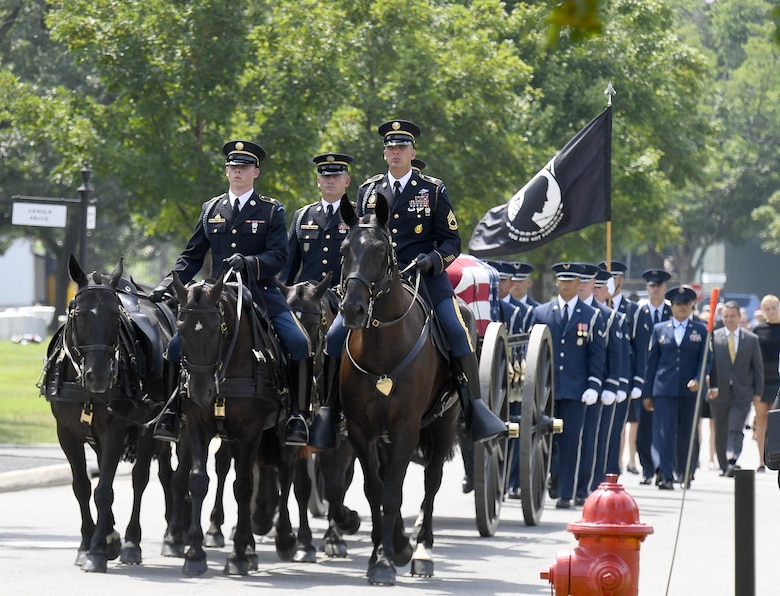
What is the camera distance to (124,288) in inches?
442

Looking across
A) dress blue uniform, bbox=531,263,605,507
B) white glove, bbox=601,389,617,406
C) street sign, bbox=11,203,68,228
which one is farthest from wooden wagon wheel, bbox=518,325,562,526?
A: street sign, bbox=11,203,68,228

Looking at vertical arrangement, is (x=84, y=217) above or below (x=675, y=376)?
above

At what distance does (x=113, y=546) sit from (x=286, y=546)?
1.11 meters

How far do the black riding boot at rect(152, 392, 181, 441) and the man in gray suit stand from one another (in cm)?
1077

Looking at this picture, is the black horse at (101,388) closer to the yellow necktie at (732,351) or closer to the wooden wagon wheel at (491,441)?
the wooden wagon wheel at (491,441)

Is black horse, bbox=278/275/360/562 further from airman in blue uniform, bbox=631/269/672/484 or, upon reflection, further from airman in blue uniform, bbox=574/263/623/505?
airman in blue uniform, bbox=631/269/672/484

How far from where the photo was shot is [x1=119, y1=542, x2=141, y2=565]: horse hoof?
10.5 m

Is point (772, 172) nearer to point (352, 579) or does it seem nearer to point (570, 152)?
point (570, 152)

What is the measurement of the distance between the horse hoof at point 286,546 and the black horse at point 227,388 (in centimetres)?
52

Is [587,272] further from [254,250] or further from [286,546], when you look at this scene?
[286,546]

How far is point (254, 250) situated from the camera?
10984 millimetres

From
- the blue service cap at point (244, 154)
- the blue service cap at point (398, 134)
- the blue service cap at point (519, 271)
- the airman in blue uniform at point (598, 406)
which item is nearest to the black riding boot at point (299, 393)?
the blue service cap at point (244, 154)

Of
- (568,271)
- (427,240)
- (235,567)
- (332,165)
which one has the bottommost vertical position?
(235,567)

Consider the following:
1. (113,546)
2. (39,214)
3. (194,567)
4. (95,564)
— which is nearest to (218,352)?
(194,567)
